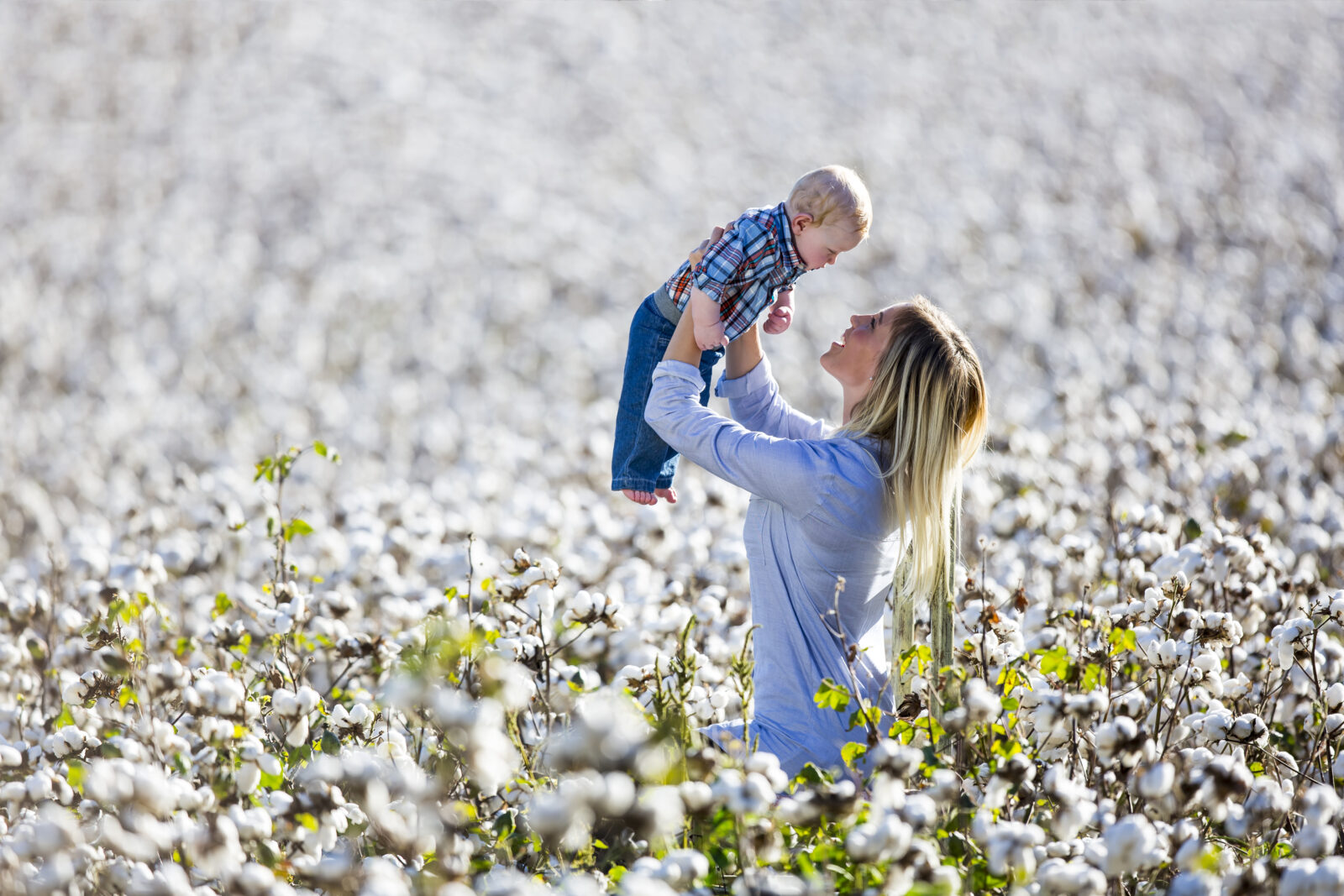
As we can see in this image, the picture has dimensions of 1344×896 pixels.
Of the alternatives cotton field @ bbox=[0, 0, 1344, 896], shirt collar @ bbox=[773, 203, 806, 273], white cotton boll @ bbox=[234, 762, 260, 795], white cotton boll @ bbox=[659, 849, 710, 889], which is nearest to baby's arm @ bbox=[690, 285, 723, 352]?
shirt collar @ bbox=[773, 203, 806, 273]

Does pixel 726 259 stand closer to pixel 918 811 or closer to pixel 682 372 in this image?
pixel 682 372

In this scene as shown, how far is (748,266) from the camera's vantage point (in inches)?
98.3

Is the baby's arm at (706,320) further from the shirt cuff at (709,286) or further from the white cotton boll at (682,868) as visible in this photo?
the white cotton boll at (682,868)

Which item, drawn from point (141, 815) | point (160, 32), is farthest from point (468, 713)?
point (160, 32)

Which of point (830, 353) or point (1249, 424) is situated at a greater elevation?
point (1249, 424)

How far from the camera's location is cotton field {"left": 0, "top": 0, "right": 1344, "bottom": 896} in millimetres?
1857

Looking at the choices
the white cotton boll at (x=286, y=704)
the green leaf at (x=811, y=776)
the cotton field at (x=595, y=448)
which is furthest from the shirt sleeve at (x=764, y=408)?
the white cotton boll at (x=286, y=704)

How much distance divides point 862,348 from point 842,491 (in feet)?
1.31

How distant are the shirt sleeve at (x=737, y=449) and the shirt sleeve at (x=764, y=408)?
1.16ft

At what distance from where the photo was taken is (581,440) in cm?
683

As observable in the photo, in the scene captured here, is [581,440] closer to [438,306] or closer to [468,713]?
[438,306]

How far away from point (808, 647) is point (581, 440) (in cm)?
436

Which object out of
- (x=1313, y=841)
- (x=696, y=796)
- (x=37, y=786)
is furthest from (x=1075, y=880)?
(x=37, y=786)

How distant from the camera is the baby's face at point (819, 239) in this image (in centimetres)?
247
